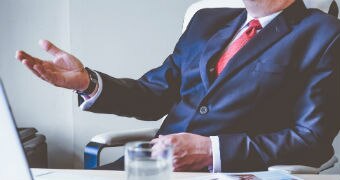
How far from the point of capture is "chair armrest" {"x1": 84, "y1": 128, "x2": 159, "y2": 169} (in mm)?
1255

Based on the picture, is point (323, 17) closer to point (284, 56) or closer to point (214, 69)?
point (284, 56)

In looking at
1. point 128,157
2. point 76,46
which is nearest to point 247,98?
point 128,157

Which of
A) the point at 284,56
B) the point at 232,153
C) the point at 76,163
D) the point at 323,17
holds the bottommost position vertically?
the point at 76,163

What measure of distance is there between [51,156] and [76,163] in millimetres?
141

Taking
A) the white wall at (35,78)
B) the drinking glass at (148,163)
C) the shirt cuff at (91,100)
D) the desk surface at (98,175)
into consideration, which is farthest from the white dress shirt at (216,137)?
the white wall at (35,78)

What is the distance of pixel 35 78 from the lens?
227 centimetres

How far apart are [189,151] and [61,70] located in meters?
0.43

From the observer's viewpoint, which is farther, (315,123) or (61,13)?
(61,13)

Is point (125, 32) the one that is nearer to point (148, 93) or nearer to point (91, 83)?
point (148, 93)

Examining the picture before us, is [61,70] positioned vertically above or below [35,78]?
above

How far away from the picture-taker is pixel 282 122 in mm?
1246

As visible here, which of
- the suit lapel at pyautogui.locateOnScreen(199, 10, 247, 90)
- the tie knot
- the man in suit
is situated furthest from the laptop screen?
the tie knot

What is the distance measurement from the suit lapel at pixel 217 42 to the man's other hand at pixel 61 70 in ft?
1.19

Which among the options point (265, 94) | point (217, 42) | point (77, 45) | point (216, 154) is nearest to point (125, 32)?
point (77, 45)
